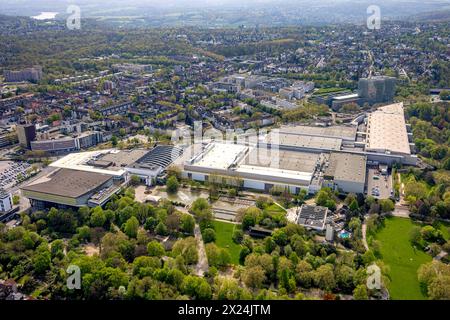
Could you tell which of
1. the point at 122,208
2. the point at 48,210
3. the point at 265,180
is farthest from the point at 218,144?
the point at 48,210

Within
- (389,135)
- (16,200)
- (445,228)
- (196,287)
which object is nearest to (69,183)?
(16,200)

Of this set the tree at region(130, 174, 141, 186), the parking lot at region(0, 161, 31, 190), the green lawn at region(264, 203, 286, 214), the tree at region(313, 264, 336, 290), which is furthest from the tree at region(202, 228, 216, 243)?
the parking lot at region(0, 161, 31, 190)

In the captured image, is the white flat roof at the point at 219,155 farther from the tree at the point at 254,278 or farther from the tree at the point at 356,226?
the tree at the point at 254,278

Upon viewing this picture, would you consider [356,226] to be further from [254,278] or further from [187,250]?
[187,250]

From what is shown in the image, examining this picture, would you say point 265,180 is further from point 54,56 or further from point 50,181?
point 54,56

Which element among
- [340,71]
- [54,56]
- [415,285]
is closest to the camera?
[415,285]

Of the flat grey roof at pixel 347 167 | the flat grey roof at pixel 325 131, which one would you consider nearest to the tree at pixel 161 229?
the flat grey roof at pixel 347 167
